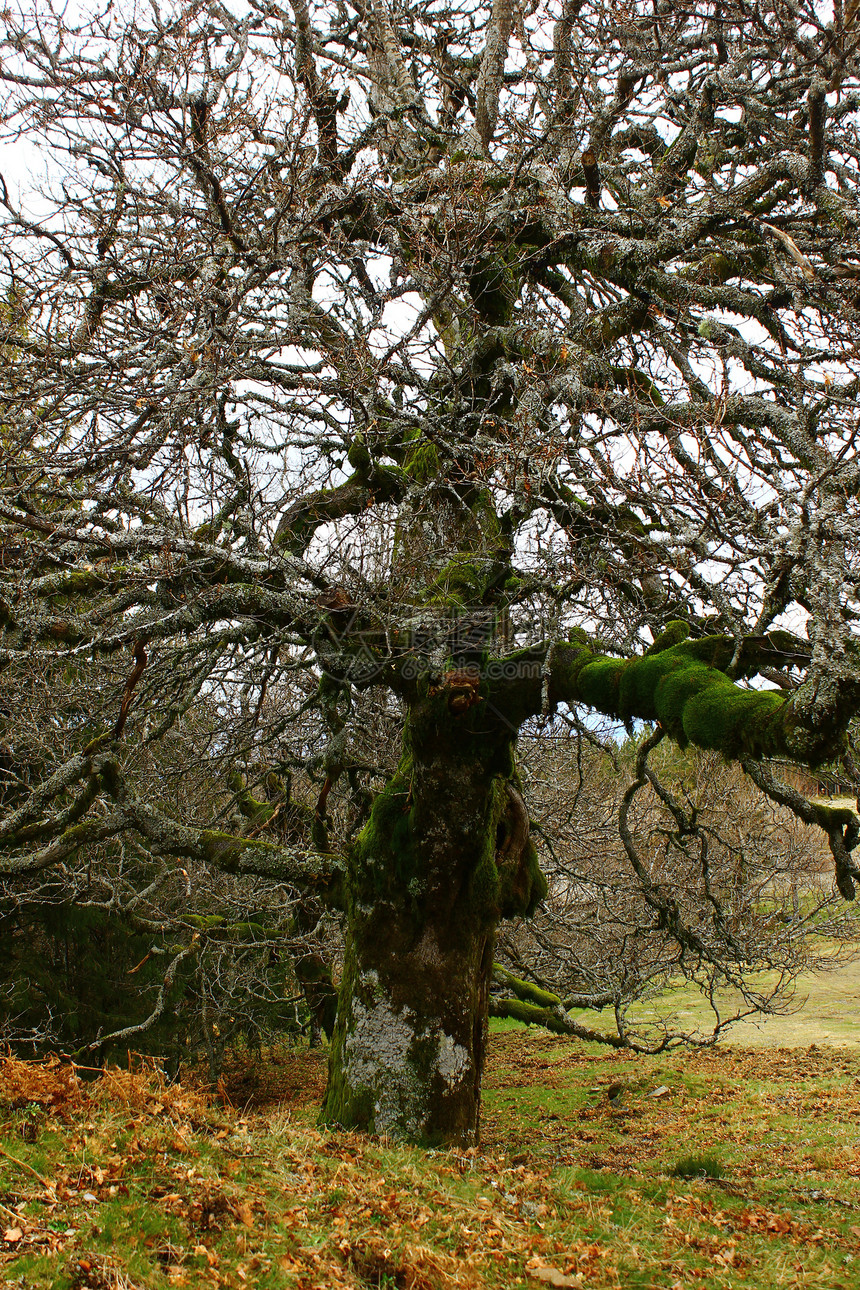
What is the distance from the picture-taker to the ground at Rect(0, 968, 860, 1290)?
276 centimetres

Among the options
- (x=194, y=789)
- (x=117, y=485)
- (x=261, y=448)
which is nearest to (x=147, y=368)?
(x=117, y=485)

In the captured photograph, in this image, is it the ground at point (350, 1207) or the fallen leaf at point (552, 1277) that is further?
the fallen leaf at point (552, 1277)

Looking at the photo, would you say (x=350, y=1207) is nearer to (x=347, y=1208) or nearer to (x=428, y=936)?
(x=347, y=1208)

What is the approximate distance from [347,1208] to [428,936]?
106 inches

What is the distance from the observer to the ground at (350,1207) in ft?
9.05

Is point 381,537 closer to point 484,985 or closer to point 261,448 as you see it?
point 261,448

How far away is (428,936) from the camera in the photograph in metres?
6.09

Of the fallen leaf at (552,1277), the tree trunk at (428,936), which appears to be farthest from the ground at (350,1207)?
the tree trunk at (428,936)

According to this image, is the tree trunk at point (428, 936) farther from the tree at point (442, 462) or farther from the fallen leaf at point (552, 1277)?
Answer: the fallen leaf at point (552, 1277)

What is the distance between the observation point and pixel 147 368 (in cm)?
470

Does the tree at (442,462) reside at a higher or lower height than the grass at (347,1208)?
higher

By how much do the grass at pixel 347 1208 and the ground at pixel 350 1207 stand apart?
0.01 meters

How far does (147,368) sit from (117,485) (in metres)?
0.84

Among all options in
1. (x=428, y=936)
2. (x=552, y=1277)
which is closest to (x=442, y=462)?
(x=428, y=936)
